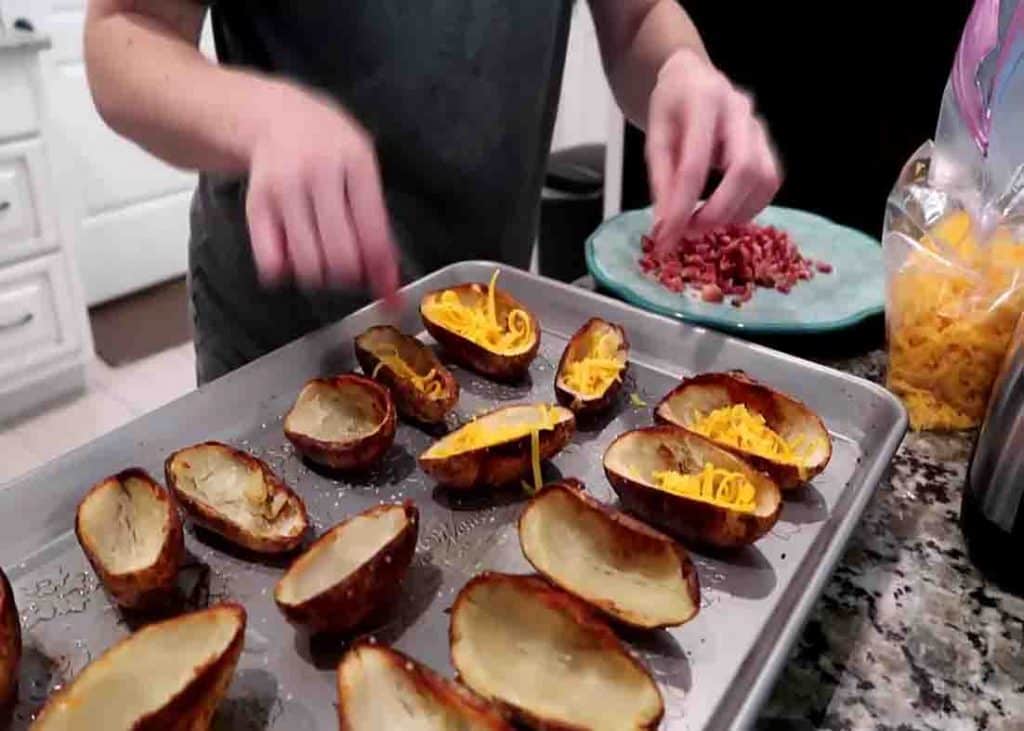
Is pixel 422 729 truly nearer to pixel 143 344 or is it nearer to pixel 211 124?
pixel 211 124

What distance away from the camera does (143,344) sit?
7.29ft

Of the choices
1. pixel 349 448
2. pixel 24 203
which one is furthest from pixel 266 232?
pixel 24 203

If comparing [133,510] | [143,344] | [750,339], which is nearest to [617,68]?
[750,339]

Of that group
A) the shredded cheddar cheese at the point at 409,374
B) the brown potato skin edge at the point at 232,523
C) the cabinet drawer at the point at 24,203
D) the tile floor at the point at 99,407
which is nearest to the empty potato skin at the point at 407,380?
the shredded cheddar cheese at the point at 409,374

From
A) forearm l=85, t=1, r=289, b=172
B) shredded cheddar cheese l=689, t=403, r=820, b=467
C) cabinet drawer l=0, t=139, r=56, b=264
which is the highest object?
forearm l=85, t=1, r=289, b=172

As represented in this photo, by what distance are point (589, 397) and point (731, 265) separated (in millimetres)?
348

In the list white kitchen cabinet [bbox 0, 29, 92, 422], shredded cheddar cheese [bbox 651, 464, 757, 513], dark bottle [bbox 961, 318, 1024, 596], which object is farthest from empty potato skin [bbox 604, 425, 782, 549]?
white kitchen cabinet [bbox 0, 29, 92, 422]

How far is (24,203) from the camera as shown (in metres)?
1.81

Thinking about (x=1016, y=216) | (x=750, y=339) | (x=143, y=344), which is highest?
(x=1016, y=216)

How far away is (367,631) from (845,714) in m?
0.24

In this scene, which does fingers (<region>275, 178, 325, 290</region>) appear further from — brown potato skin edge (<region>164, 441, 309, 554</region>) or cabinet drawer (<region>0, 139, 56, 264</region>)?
cabinet drawer (<region>0, 139, 56, 264</region>)

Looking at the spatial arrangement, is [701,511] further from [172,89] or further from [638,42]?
[638,42]

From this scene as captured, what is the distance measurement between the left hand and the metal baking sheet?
11 cm

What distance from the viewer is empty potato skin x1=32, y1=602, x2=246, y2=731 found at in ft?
1.36
